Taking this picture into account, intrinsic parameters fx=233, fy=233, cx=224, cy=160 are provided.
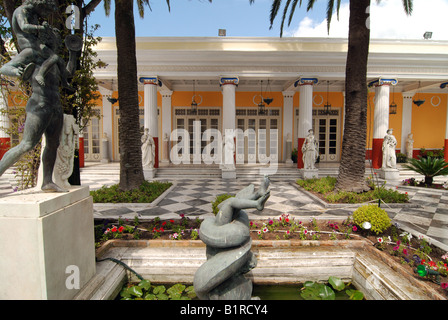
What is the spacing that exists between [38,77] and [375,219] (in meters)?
4.63

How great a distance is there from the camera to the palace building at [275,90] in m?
9.73

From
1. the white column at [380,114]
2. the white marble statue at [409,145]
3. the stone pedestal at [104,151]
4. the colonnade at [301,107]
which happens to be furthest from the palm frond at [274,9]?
the white marble statue at [409,145]

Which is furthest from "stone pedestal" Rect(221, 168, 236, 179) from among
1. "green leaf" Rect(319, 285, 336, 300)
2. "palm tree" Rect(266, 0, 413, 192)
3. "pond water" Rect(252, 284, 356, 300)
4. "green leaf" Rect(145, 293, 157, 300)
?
"green leaf" Rect(145, 293, 157, 300)

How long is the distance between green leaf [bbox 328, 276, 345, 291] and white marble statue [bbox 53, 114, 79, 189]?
10.6ft

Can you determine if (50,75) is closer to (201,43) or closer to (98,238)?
(98,238)

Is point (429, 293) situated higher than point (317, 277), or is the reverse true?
point (429, 293)

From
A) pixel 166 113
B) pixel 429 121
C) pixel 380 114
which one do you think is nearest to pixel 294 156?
pixel 380 114

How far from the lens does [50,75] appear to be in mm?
2225

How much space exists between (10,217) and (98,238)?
1.95 meters

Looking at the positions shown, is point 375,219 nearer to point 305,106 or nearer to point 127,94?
point 127,94

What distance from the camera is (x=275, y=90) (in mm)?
13375

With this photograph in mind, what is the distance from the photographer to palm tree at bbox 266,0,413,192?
20.2 ft

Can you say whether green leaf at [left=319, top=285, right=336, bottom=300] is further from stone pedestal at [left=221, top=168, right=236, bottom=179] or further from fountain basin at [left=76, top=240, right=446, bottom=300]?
stone pedestal at [left=221, top=168, right=236, bottom=179]

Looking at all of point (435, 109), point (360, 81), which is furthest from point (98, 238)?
point (435, 109)
